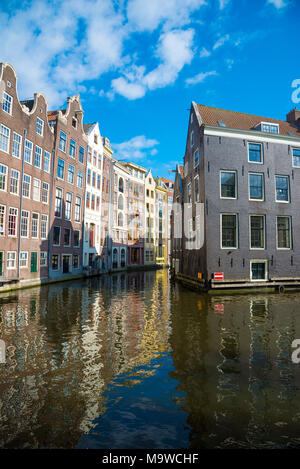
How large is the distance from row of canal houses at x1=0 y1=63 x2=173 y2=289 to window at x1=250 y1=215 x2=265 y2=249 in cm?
2061

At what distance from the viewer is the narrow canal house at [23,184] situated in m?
23.6

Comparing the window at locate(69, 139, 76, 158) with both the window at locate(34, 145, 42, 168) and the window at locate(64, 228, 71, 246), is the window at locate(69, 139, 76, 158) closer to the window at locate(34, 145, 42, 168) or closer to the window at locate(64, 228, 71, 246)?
the window at locate(34, 145, 42, 168)

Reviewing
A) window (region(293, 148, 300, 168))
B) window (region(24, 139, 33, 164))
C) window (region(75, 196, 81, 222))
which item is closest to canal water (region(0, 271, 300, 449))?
window (region(293, 148, 300, 168))

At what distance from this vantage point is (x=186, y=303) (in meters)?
17.3

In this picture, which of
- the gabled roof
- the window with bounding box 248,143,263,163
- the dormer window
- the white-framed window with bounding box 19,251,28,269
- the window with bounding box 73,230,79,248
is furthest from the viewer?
the window with bounding box 73,230,79,248

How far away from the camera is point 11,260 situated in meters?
24.4

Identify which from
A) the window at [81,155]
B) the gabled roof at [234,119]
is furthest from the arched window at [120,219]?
the gabled roof at [234,119]

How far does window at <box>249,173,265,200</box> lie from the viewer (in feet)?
79.6

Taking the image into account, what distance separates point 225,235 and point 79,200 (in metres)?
21.9

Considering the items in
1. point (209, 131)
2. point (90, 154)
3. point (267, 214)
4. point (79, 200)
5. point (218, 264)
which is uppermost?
point (90, 154)

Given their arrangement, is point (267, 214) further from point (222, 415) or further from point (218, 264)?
point (222, 415)

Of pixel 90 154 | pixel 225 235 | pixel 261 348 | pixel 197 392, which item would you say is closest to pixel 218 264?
pixel 225 235

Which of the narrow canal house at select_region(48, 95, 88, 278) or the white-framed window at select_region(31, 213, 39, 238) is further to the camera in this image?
the narrow canal house at select_region(48, 95, 88, 278)
